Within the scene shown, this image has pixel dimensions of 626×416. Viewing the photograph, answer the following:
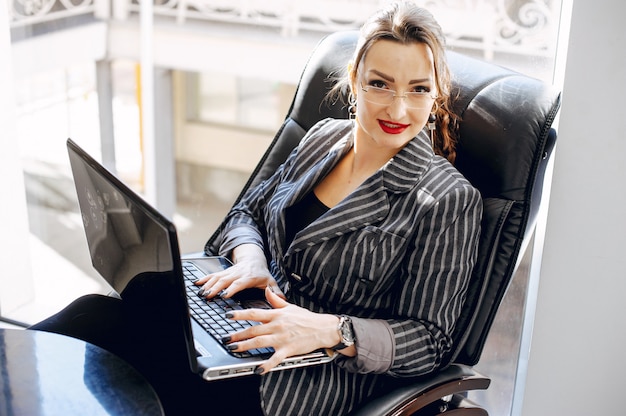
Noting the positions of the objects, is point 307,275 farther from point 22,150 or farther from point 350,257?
point 22,150

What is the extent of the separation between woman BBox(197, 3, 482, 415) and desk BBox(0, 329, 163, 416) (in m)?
0.19

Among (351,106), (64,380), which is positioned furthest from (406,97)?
(64,380)

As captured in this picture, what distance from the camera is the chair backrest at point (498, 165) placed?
1.48 m

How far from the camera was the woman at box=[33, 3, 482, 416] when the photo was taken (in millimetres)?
1394

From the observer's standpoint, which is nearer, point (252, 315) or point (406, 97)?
point (252, 315)

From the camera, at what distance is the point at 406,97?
1.49m

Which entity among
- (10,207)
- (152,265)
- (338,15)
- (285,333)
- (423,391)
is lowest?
(10,207)

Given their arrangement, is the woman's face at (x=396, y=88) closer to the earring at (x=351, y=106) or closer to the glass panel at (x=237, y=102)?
the earring at (x=351, y=106)

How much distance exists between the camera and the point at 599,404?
1815 millimetres

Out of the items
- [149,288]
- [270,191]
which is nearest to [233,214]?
[270,191]

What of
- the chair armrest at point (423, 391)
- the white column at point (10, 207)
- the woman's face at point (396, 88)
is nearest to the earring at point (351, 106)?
the woman's face at point (396, 88)

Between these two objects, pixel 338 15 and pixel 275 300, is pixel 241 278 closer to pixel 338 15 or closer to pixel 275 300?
pixel 275 300

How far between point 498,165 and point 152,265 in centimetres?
72

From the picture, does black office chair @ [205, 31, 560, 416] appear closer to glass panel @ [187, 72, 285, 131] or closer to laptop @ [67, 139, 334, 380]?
laptop @ [67, 139, 334, 380]
